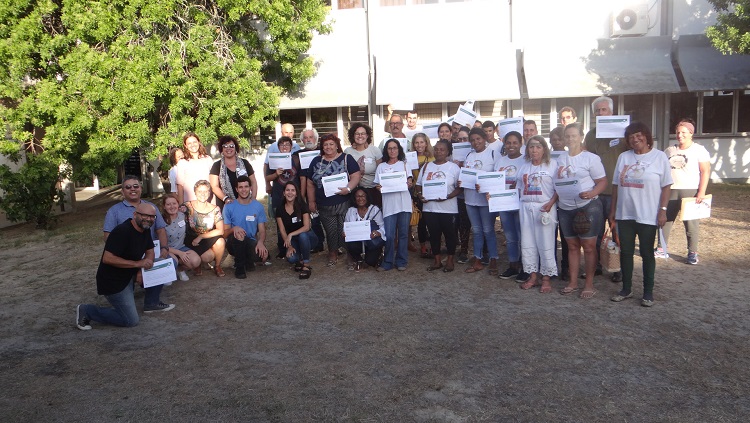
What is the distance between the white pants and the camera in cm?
655

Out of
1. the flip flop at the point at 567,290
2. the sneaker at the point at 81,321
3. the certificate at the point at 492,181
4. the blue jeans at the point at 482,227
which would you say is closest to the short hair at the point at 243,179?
the sneaker at the point at 81,321

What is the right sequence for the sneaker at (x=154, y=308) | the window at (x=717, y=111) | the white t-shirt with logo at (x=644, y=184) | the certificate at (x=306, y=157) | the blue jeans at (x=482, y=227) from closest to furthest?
the white t-shirt with logo at (x=644, y=184) → the sneaker at (x=154, y=308) → the blue jeans at (x=482, y=227) → the certificate at (x=306, y=157) → the window at (x=717, y=111)

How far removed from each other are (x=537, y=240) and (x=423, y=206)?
5.49ft

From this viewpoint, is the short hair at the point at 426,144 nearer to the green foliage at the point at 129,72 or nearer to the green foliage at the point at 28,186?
the green foliage at the point at 129,72

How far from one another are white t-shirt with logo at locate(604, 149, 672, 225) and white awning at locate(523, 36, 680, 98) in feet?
30.6

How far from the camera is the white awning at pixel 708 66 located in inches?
576

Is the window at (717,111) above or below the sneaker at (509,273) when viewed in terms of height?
above

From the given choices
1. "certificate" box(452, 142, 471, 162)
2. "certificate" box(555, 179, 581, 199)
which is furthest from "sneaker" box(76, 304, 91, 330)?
"certificate" box(555, 179, 581, 199)

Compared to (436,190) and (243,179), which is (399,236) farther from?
(243,179)

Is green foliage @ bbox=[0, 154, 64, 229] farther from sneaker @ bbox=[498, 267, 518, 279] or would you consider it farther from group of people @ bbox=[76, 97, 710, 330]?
sneaker @ bbox=[498, 267, 518, 279]

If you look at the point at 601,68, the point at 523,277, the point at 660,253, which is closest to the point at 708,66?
the point at 601,68

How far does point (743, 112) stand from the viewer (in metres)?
16.3

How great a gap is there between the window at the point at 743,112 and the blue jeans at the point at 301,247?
14.2 meters

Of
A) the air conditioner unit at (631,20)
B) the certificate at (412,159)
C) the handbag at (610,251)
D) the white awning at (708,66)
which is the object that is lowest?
the handbag at (610,251)
